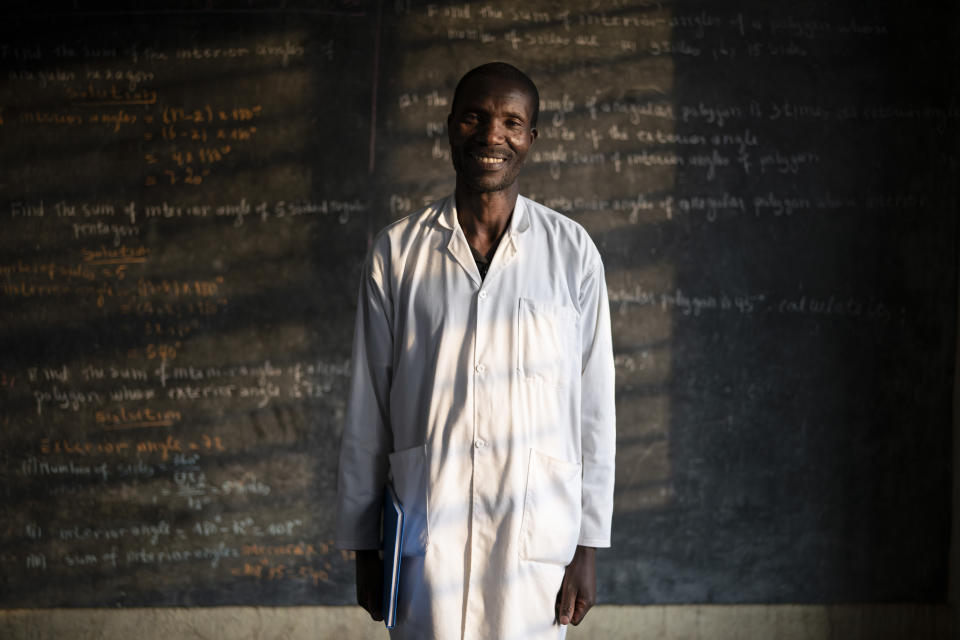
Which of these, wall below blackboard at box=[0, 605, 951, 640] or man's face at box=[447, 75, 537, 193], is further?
wall below blackboard at box=[0, 605, 951, 640]

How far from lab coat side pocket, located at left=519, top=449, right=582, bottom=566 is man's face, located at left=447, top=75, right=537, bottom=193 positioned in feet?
1.79

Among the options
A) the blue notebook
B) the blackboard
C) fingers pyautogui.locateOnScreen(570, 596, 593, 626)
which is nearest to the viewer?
the blue notebook

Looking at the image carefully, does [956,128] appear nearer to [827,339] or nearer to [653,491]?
[827,339]

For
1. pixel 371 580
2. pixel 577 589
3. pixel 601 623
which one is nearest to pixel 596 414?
pixel 577 589

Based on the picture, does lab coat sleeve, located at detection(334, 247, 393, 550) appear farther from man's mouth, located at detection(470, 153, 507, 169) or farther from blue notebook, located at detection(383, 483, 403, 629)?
man's mouth, located at detection(470, 153, 507, 169)

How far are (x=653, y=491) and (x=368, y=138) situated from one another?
5.54ft

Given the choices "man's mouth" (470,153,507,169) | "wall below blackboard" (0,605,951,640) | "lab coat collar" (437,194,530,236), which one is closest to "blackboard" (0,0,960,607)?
"wall below blackboard" (0,605,951,640)

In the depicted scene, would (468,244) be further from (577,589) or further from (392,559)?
(577,589)

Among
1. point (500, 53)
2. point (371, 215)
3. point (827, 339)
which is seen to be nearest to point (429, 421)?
point (371, 215)

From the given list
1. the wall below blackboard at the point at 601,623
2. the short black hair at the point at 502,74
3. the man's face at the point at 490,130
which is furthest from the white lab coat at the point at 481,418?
the wall below blackboard at the point at 601,623

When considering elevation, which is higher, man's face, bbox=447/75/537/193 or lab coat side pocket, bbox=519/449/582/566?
man's face, bbox=447/75/537/193

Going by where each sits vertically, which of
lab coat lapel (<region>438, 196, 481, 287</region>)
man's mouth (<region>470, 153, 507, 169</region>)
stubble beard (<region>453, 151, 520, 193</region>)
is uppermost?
man's mouth (<region>470, 153, 507, 169</region>)

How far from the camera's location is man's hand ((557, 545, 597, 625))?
160 centimetres

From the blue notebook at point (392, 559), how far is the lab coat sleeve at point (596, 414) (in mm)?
382
